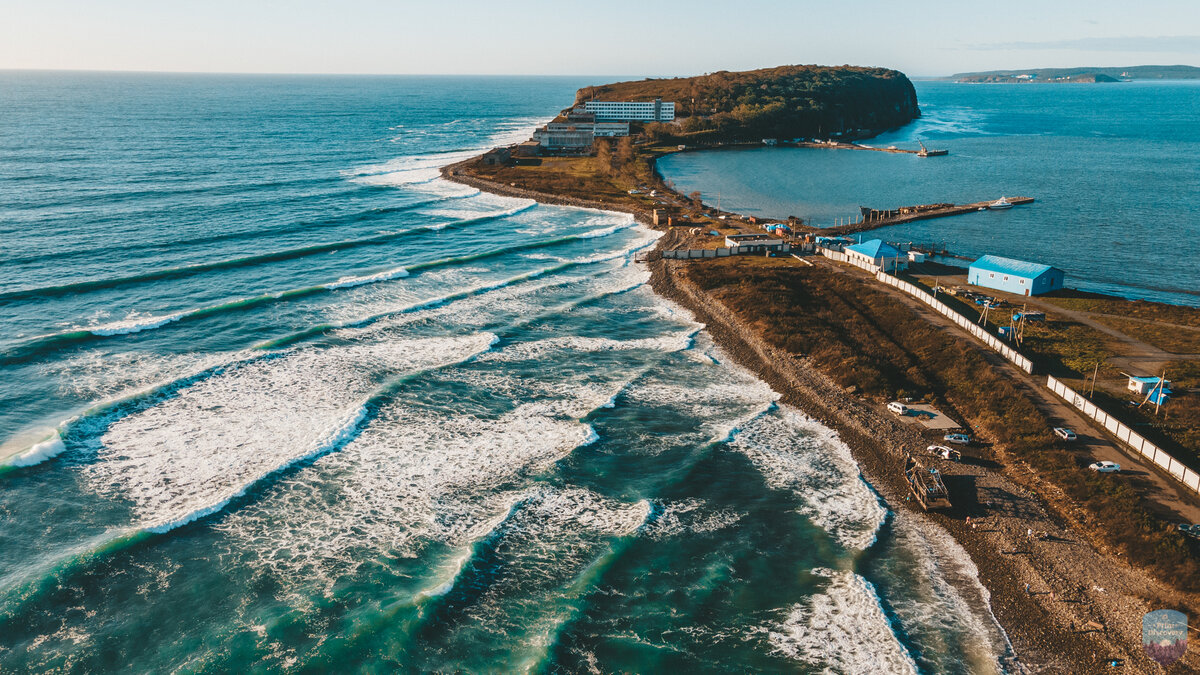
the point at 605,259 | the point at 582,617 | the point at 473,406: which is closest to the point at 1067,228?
the point at 605,259

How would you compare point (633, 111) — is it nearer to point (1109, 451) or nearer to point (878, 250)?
point (878, 250)

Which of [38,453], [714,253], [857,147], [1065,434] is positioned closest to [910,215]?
[714,253]

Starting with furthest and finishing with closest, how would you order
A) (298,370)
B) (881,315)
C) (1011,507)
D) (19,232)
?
(19,232) < (881,315) < (298,370) < (1011,507)

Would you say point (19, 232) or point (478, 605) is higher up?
point (19, 232)

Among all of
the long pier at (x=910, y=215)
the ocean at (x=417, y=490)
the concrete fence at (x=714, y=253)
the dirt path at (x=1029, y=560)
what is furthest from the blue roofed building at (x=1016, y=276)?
the ocean at (x=417, y=490)

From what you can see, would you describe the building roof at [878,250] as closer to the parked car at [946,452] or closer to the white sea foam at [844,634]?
the parked car at [946,452]

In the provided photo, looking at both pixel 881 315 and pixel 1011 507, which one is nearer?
pixel 1011 507

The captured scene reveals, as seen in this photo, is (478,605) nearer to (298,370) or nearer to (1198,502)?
(298,370)

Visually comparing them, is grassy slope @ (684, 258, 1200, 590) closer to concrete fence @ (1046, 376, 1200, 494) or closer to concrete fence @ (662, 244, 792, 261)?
concrete fence @ (662, 244, 792, 261)
